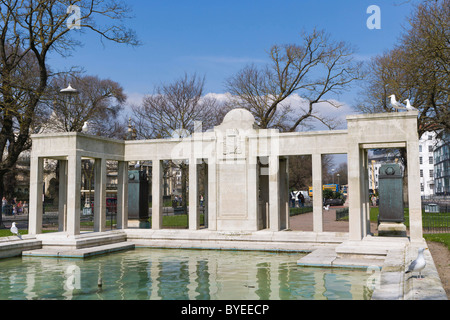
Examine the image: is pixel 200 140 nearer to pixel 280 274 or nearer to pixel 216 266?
pixel 216 266

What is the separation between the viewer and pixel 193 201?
20297 mm

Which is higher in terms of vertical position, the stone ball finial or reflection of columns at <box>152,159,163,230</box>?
the stone ball finial

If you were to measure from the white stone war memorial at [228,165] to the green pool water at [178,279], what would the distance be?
146 inches

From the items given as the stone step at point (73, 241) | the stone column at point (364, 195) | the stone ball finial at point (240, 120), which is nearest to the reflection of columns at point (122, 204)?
the stone step at point (73, 241)

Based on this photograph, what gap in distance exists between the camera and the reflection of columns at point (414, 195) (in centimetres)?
1483

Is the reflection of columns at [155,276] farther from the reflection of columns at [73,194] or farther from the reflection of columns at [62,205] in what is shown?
the reflection of columns at [62,205]

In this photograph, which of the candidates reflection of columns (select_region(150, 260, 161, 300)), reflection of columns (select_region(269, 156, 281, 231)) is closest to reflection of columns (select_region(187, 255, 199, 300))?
reflection of columns (select_region(150, 260, 161, 300))

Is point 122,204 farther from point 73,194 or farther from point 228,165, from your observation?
point 228,165

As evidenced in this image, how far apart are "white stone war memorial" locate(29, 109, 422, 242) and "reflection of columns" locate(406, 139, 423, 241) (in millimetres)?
1360

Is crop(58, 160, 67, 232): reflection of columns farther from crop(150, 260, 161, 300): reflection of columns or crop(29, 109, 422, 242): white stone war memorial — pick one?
crop(150, 260, 161, 300): reflection of columns

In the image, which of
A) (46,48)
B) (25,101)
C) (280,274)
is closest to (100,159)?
(25,101)

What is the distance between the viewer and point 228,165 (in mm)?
20375

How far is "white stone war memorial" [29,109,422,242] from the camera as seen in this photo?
1792cm
